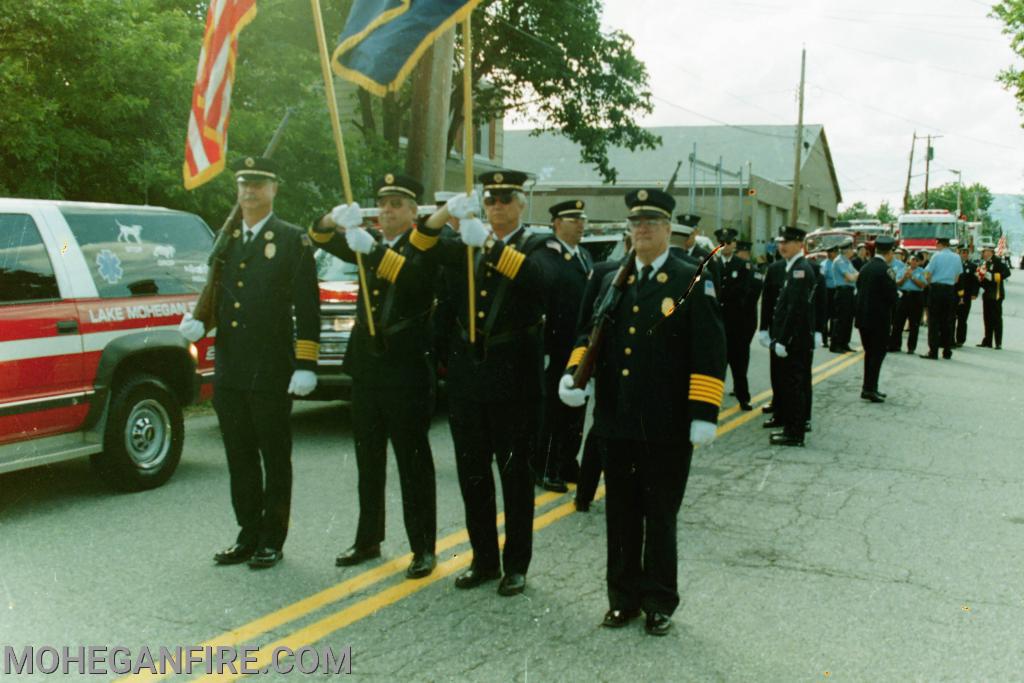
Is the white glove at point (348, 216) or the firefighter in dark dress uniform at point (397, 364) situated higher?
the white glove at point (348, 216)

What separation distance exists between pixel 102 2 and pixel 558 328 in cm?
741

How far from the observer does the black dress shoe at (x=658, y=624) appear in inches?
179

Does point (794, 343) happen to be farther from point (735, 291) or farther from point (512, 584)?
point (512, 584)

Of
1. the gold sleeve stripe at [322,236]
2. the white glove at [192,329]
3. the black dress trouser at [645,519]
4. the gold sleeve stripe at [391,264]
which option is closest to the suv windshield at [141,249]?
the white glove at [192,329]

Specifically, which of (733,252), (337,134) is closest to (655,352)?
(337,134)

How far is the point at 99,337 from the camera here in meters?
6.75

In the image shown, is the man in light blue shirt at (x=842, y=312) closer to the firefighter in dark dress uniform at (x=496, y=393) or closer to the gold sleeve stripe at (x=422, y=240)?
the firefighter in dark dress uniform at (x=496, y=393)

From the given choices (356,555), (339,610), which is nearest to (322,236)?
(356,555)

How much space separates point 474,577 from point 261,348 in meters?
1.67

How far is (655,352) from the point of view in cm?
455

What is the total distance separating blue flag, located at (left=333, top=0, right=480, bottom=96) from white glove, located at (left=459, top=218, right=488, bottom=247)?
85 centimetres

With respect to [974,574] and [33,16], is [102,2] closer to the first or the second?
[33,16]

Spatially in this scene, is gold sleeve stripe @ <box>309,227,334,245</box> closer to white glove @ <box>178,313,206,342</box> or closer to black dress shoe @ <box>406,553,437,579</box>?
white glove @ <box>178,313,206,342</box>

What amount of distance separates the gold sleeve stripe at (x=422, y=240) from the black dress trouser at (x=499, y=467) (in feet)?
2.63
